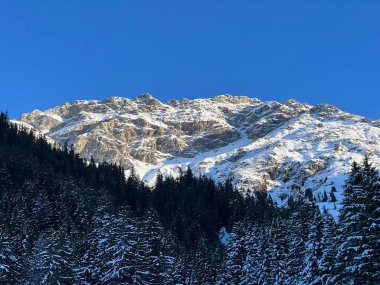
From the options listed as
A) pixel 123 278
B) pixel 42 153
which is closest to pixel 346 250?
pixel 123 278

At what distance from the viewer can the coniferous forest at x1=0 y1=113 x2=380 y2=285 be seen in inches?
1294

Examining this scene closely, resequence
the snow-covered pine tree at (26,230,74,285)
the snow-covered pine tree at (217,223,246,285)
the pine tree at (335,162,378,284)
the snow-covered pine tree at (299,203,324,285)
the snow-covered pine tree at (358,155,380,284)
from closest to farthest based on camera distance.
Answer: the snow-covered pine tree at (358,155,380,284), the pine tree at (335,162,378,284), the snow-covered pine tree at (299,203,324,285), the snow-covered pine tree at (26,230,74,285), the snow-covered pine tree at (217,223,246,285)

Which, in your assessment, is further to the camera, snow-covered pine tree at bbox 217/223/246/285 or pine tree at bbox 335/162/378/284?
snow-covered pine tree at bbox 217/223/246/285

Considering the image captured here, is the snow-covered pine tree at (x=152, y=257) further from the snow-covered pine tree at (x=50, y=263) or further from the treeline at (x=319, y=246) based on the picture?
the treeline at (x=319, y=246)

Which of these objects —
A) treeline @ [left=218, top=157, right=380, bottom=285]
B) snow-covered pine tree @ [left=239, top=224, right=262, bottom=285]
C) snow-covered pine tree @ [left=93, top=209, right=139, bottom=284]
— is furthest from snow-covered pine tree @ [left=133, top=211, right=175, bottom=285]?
treeline @ [left=218, top=157, right=380, bottom=285]

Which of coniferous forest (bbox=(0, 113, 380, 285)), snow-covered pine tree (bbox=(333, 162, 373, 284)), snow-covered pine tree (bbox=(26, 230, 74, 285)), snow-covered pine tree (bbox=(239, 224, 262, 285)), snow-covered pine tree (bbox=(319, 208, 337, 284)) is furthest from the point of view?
snow-covered pine tree (bbox=(239, 224, 262, 285))

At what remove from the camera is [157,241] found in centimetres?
6159

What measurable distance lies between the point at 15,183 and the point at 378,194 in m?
90.8

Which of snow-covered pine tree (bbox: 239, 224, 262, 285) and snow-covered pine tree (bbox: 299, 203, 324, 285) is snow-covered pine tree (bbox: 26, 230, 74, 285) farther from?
snow-covered pine tree (bbox: 299, 203, 324, 285)

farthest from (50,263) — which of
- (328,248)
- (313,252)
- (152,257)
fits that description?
(328,248)

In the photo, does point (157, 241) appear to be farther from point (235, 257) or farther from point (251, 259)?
point (235, 257)

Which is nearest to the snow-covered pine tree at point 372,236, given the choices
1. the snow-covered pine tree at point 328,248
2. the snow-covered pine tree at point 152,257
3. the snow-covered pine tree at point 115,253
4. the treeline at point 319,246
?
the treeline at point 319,246

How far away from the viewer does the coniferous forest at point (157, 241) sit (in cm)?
3288

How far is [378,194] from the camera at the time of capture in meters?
32.2
